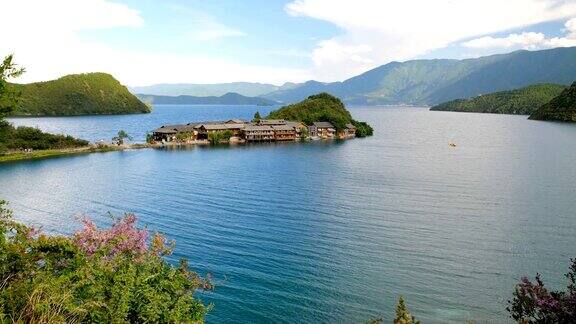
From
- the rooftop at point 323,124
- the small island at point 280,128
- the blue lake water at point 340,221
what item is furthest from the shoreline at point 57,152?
the rooftop at point 323,124

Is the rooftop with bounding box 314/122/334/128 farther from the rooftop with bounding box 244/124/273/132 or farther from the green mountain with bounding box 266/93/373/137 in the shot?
the rooftop with bounding box 244/124/273/132

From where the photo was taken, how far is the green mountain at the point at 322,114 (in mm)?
139875

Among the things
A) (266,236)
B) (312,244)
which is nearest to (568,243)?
(312,244)

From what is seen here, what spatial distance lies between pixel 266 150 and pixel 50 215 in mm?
61575

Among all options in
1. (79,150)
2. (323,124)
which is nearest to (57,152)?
(79,150)

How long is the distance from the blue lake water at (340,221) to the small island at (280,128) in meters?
35.9

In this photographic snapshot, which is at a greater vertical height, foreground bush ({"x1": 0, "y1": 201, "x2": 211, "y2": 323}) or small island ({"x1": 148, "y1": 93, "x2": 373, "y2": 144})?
small island ({"x1": 148, "y1": 93, "x2": 373, "y2": 144})

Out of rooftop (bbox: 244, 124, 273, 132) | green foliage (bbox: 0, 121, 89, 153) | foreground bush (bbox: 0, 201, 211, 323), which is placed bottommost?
foreground bush (bbox: 0, 201, 211, 323)

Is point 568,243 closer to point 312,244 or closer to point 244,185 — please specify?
point 312,244

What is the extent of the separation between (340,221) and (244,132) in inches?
3392

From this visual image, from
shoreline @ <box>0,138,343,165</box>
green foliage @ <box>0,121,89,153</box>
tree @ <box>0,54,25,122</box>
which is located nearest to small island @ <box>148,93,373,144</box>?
shoreline @ <box>0,138,343,165</box>

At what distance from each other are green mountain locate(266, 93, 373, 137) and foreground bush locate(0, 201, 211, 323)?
123882 mm

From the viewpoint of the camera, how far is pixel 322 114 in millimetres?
143375

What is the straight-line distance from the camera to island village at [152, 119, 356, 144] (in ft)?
399
